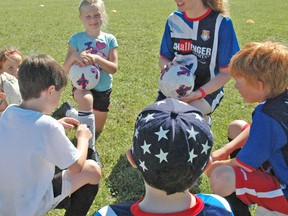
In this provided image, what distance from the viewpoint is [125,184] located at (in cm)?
374

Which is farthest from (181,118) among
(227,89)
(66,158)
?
(227,89)

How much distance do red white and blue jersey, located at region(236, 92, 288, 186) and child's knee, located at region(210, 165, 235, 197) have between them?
14cm

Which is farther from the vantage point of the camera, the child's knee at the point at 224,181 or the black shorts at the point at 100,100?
the black shorts at the point at 100,100

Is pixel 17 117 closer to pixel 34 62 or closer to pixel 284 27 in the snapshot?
pixel 34 62

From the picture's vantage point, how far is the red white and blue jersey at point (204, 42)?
3.98 m

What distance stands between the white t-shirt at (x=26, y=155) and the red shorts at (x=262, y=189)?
1133 millimetres

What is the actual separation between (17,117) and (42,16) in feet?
49.3

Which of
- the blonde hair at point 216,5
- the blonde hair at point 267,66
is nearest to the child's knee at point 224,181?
the blonde hair at point 267,66

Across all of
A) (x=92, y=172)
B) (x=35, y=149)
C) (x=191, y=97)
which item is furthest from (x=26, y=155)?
(x=191, y=97)

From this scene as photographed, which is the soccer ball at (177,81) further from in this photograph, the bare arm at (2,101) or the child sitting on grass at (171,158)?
the child sitting on grass at (171,158)

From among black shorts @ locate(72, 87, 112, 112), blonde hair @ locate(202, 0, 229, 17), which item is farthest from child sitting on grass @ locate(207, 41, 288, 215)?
black shorts @ locate(72, 87, 112, 112)

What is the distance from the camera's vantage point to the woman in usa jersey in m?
3.95

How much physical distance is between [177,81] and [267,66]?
128 centimetres

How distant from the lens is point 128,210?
5.67ft
